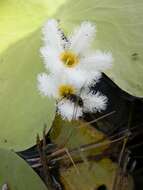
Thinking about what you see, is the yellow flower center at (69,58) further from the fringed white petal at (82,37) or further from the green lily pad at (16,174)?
the green lily pad at (16,174)

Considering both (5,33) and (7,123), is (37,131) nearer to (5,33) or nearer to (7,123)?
(7,123)

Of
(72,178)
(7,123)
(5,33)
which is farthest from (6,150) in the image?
(5,33)

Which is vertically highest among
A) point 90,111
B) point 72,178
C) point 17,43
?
point 17,43

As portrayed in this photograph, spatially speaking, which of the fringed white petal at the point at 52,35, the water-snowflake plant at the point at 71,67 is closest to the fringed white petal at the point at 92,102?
the water-snowflake plant at the point at 71,67

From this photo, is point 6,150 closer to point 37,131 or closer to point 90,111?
point 37,131

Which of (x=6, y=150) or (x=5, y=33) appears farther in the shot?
(x=5, y=33)

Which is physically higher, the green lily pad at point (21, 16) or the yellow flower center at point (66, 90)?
the green lily pad at point (21, 16)

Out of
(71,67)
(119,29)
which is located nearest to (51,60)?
(71,67)

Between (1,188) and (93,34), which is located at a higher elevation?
(93,34)
